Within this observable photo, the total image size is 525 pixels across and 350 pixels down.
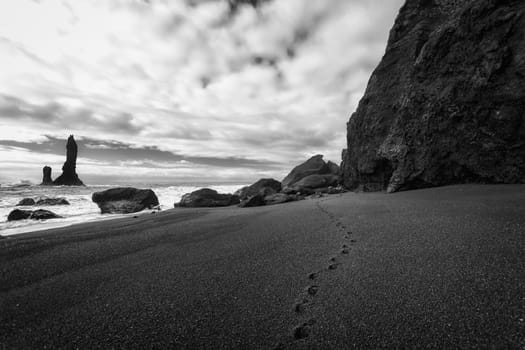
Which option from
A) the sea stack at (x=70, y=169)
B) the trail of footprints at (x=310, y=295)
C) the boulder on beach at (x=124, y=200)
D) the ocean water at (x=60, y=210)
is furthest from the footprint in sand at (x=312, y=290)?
the sea stack at (x=70, y=169)

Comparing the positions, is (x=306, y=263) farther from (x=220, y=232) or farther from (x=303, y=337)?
Answer: (x=220, y=232)

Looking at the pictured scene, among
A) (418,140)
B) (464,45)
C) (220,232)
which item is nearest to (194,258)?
(220,232)

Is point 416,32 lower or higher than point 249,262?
higher

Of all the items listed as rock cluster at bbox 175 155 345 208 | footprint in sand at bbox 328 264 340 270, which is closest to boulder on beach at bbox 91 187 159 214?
rock cluster at bbox 175 155 345 208

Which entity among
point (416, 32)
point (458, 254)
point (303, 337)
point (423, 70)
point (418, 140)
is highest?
point (416, 32)

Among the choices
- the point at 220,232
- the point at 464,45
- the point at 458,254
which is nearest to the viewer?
the point at 458,254

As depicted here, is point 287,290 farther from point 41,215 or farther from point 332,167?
point 332,167

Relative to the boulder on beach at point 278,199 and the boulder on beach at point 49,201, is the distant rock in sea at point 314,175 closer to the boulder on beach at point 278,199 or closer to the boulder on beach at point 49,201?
the boulder on beach at point 278,199

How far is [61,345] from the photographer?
154 cm

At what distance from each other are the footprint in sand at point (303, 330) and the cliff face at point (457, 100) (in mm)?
7155

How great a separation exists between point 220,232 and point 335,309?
3163 millimetres

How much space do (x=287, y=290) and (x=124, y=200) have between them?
14.5 meters

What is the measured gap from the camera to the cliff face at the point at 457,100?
5.60 m

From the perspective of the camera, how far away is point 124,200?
45.0 ft
